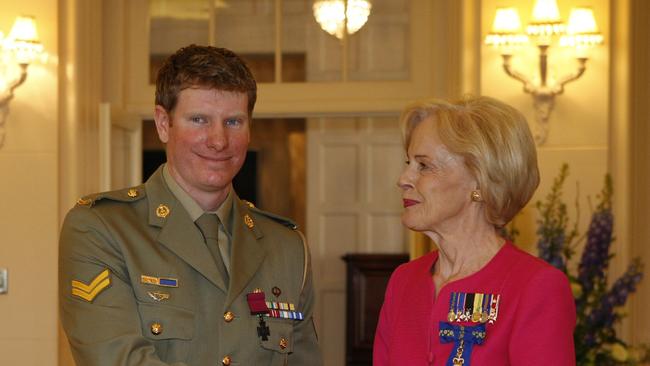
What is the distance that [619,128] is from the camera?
467cm

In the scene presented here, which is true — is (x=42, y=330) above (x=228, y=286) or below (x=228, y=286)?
below

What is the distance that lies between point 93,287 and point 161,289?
0.47 feet

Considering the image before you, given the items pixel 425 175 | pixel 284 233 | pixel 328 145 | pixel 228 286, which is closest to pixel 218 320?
pixel 228 286

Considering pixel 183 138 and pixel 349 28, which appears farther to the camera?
pixel 349 28

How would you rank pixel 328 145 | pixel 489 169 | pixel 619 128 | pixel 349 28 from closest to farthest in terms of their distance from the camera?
pixel 489 169 < pixel 619 128 < pixel 349 28 < pixel 328 145

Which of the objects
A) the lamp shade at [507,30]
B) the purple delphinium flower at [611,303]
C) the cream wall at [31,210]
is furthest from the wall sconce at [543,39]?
the cream wall at [31,210]

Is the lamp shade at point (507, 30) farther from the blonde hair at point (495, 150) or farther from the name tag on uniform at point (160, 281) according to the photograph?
the name tag on uniform at point (160, 281)

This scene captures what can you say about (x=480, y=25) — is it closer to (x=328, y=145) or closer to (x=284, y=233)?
(x=284, y=233)

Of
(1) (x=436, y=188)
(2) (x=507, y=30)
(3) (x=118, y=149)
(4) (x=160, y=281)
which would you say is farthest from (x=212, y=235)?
(3) (x=118, y=149)

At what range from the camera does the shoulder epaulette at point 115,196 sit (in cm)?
226

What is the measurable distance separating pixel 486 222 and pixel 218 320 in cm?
59

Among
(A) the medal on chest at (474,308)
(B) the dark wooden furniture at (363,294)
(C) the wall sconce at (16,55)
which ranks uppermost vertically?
(C) the wall sconce at (16,55)

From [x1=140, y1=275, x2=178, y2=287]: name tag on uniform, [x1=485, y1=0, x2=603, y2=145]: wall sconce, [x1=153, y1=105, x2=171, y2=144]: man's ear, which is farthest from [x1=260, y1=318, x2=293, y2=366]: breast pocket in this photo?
[x1=485, y1=0, x2=603, y2=145]: wall sconce

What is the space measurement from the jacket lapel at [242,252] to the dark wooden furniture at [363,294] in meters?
5.21
